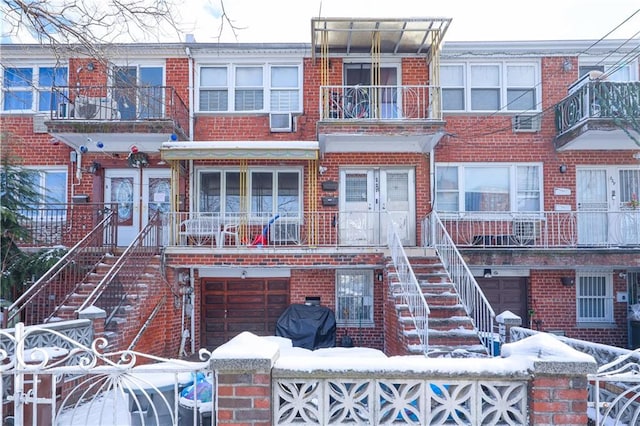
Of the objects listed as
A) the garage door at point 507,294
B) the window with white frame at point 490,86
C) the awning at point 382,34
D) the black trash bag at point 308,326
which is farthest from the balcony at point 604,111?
the black trash bag at point 308,326

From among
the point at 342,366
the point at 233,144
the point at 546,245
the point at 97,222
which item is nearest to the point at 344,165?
the point at 233,144

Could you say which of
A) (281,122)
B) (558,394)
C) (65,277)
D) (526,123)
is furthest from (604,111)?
(65,277)

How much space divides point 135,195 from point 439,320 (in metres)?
8.28

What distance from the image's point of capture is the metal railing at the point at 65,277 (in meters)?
6.93

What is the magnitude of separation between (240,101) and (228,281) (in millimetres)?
4768

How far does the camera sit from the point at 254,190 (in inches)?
436

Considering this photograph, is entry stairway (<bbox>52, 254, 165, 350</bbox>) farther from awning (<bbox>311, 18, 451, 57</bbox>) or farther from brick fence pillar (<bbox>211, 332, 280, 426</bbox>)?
awning (<bbox>311, 18, 451, 57</bbox>)

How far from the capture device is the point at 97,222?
9695 mm

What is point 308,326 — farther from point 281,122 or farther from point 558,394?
point 558,394

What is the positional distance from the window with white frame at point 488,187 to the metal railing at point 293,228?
6.18 ft

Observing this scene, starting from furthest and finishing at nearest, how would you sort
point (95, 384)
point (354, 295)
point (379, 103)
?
point (354, 295), point (379, 103), point (95, 384)

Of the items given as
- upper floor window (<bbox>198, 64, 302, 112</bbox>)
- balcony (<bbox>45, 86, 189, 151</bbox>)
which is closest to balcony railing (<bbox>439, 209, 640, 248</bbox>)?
upper floor window (<bbox>198, 64, 302, 112</bbox>)

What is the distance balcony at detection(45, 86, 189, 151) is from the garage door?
8686mm

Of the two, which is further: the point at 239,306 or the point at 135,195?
the point at 135,195
